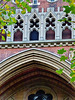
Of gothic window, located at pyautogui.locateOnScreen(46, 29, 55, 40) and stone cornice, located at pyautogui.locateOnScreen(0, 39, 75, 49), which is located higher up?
gothic window, located at pyautogui.locateOnScreen(46, 29, 55, 40)

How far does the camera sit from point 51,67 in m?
14.1

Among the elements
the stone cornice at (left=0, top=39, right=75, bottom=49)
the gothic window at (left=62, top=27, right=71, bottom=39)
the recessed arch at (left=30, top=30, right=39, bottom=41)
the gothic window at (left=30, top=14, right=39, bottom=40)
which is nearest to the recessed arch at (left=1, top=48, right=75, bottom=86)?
the stone cornice at (left=0, top=39, right=75, bottom=49)

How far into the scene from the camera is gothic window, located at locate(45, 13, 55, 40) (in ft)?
48.3

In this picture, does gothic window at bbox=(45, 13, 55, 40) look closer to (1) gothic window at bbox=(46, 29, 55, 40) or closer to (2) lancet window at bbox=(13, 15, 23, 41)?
(1) gothic window at bbox=(46, 29, 55, 40)

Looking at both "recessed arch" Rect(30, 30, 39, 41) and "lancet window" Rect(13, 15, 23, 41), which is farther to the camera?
"lancet window" Rect(13, 15, 23, 41)

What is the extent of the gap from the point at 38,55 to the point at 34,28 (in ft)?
4.90

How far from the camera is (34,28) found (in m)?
14.9

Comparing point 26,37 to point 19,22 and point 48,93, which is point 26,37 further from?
point 48,93

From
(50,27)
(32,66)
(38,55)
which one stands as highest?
(50,27)

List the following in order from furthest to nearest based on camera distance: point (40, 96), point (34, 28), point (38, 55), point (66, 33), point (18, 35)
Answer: point (40, 96) < point (18, 35) < point (34, 28) < point (66, 33) < point (38, 55)

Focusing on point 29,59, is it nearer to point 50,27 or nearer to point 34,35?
point 34,35

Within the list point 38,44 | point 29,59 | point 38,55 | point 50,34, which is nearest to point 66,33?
point 50,34

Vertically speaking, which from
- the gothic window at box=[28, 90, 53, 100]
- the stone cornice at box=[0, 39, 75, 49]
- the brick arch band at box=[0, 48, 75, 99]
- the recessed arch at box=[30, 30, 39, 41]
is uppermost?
the recessed arch at box=[30, 30, 39, 41]

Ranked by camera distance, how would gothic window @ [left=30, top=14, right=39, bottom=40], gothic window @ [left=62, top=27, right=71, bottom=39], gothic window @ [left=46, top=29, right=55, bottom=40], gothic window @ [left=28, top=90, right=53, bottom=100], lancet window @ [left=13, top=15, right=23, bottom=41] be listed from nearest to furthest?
1. gothic window @ [left=62, top=27, right=71, bottom=39]
2. gothic window @ [left=46, top=29, right=55, bottom=40]
3. gothic window @ [left=30, top=14, right=39, bottom=40]
4. lancet window @ [left=13, top=15, right=23, bottom=41]
5. gothic window @ [left=28, top=90, right=53, bottom=100]
